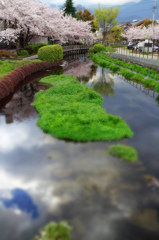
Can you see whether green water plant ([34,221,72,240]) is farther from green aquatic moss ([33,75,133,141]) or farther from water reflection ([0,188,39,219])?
green aquatic moss ([33,75,133,141])

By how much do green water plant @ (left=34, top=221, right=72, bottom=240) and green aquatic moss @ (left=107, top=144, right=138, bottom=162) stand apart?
115 inches

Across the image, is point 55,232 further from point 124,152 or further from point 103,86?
point 103,86

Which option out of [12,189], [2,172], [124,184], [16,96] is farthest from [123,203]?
[16,96]

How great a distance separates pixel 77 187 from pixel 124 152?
2136 mm

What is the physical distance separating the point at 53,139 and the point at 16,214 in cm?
349

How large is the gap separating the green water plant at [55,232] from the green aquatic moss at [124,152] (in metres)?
2.92

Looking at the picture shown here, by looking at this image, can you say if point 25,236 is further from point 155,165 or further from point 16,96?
point 16,96

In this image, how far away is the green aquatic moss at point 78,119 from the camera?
7.84 metres

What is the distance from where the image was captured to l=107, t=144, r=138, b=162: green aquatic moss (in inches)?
255

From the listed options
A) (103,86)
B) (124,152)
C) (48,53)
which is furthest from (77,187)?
(48,53)

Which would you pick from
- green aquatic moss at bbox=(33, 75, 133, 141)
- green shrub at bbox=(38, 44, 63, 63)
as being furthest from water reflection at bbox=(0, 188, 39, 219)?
green shrub at bbox=(38, 44, 63, 63)

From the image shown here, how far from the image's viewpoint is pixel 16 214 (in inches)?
177

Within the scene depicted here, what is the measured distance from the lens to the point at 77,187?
5215mm

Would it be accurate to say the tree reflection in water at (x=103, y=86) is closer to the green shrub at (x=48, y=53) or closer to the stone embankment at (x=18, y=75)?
the stone embankment at (x=18, y=75)
